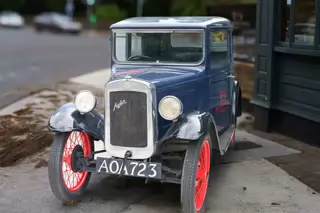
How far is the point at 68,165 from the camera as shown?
200 inches

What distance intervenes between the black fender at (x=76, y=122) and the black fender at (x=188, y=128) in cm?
74

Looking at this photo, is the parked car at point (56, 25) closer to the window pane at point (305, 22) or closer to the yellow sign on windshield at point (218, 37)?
the window pane at point (305, 22)

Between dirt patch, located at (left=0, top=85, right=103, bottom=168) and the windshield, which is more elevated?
the windshield

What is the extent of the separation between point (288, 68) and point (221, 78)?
6.46ft

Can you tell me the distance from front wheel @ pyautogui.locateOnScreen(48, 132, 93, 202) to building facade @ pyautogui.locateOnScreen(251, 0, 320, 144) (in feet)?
11.1

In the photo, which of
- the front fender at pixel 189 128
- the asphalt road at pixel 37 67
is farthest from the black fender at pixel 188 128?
the asphalt road at pixel 37 67

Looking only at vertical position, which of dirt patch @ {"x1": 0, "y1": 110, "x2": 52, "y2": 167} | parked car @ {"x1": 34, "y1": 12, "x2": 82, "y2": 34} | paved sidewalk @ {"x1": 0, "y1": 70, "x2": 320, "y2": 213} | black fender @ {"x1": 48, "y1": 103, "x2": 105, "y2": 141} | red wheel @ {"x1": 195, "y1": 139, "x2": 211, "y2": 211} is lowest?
paved sidewalk @ {"x1": 0, "y1": 70, "x2": 320, "y2": 213}

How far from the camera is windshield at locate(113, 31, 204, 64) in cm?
561

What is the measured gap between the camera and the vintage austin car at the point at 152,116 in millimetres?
4660

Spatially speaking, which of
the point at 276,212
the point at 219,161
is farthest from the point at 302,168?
the point at 276,212

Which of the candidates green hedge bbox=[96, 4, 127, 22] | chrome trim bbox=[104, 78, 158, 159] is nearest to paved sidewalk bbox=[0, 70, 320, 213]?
chrome trim bbox=[104, 78, 158, 159]

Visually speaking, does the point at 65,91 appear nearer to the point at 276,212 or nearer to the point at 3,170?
the point at 3,170

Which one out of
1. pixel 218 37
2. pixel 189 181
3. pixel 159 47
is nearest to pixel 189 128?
pixel 189 181

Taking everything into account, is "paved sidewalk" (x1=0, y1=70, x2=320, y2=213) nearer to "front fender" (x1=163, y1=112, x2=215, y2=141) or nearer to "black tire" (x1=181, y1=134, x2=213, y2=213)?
"black tire" (x1=181, y1=134, x2=213, y2=213)
